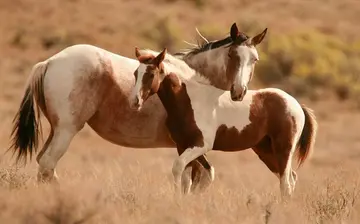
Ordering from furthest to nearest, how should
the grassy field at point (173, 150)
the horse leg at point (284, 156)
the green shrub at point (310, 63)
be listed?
the green shrub at point (310, 63) → the horse leg at point (284, 156) → the grassy field at point (173, 150)

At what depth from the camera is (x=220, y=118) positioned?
884 cm

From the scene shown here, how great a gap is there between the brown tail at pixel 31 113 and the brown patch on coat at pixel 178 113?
110cm

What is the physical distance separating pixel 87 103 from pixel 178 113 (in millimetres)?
841

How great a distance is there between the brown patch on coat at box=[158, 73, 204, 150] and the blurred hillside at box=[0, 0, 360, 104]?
16203mm

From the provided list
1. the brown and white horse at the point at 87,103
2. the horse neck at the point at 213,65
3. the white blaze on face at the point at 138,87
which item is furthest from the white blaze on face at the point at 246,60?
the white blaze on face at the point at 138,87

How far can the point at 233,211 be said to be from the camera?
7.09m

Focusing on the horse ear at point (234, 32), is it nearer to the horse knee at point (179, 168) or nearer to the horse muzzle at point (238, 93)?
the horse muzzle at point (238, 93)

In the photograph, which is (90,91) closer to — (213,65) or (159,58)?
(159,58)

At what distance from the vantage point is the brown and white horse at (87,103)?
344 inches

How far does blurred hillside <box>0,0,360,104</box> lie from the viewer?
27.0 m

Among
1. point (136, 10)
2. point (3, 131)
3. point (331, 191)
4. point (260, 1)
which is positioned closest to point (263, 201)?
point (331, 191)

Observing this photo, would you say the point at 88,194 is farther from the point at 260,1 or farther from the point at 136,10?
the point at 260,1

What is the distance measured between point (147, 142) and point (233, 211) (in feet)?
7.45

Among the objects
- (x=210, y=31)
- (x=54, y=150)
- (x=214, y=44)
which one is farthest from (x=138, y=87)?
(x=210, y=31)
